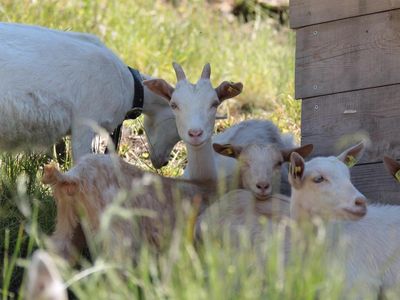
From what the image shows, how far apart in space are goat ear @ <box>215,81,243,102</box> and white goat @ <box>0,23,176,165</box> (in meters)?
0.75

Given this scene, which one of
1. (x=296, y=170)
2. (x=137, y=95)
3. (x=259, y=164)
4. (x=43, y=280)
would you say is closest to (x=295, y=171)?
(x=296, y=170)

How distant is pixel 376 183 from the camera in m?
6.59

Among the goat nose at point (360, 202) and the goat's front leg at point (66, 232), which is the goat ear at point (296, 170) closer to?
the goat nose at point (360, 202)

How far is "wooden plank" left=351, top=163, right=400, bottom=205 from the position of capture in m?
6.56

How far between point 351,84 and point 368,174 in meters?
0.53

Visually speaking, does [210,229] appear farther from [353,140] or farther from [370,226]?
[353,140]

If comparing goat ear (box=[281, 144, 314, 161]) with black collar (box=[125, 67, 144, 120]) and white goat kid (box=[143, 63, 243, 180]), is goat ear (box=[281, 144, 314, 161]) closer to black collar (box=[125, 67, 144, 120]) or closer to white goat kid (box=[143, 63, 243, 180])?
white goat kid (box=[143, 63, 243, 180])

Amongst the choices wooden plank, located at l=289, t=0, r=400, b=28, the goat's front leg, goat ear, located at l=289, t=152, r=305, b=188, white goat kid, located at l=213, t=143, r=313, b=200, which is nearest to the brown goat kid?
the goat's front leg

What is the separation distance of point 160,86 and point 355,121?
3.79ft

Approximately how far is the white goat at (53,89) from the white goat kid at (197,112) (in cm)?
49

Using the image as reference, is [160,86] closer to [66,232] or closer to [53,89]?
[53,89]

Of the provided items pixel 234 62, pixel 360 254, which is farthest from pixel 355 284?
pixel 234 62

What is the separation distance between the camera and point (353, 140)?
21.7 ft

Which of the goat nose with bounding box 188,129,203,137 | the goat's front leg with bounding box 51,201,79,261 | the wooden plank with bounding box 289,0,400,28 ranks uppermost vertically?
the wooden plank with bounding box 289,0,400,28
